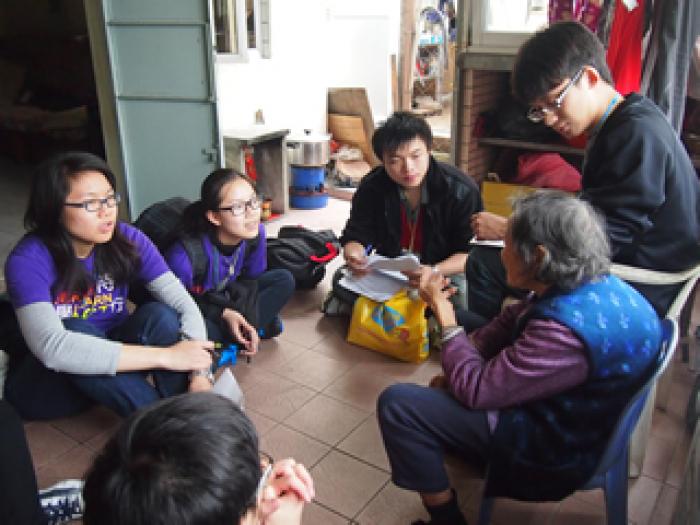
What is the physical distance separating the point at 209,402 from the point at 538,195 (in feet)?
3.31

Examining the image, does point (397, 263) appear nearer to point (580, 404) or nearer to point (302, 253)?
point (302, 253)

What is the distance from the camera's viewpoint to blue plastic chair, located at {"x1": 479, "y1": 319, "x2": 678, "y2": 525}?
1.40 m

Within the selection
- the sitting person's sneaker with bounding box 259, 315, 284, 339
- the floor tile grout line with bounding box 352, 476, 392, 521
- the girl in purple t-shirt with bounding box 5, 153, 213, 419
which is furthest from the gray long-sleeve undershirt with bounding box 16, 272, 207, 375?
the sitting person's sneaker with bounding box 259, 315, 284, 339

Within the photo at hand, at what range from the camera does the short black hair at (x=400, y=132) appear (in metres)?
2.58

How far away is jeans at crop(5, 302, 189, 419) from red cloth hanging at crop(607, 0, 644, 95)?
2.37 meters

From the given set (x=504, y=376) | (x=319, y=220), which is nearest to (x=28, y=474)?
(x=504, y=376)

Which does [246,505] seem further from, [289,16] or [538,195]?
[289,16]

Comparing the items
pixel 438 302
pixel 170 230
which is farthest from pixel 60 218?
pixel 438 302

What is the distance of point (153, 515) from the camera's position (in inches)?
31.1

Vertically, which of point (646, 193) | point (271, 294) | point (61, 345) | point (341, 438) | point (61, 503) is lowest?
point (341, 438)

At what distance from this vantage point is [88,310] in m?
2.19

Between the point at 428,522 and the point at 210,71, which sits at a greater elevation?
the point at 210,71

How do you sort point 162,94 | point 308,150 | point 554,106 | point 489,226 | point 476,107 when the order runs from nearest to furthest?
point 554,106 < point 489,226 < point 476,107 < point 162,94 < point 308,150

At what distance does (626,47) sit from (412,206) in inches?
51.1
